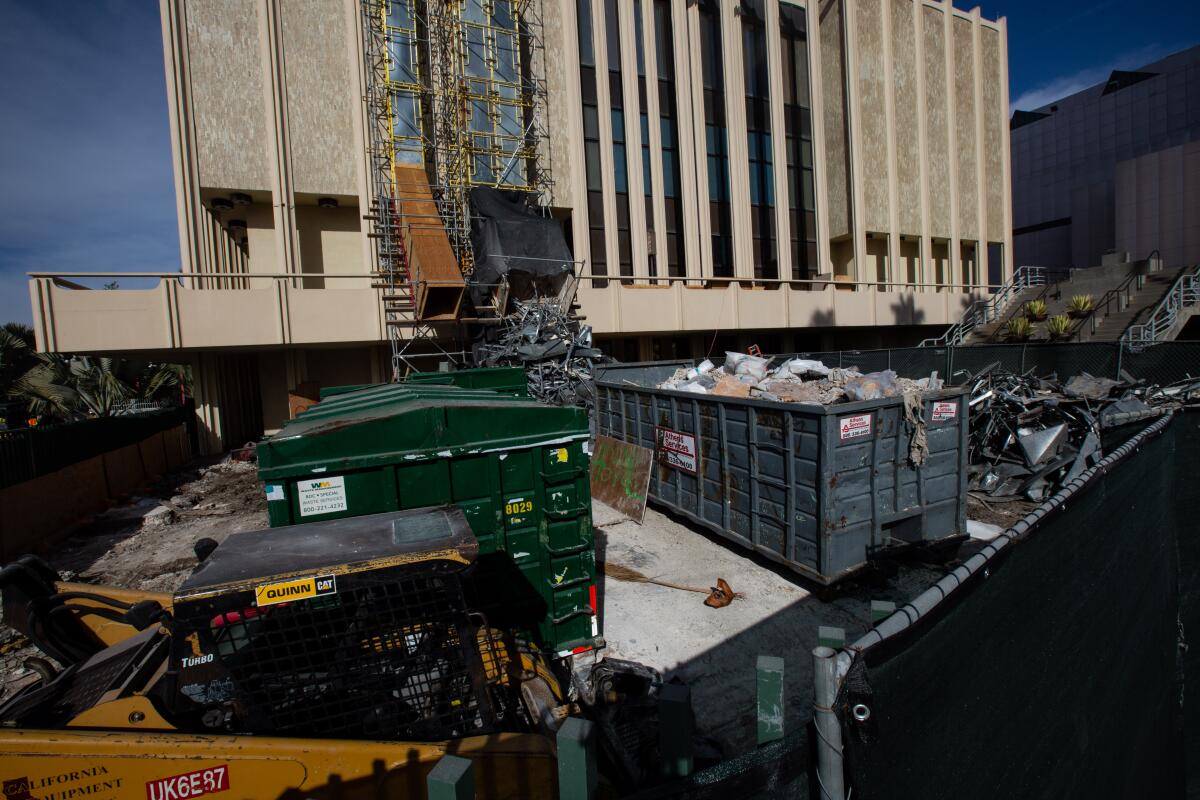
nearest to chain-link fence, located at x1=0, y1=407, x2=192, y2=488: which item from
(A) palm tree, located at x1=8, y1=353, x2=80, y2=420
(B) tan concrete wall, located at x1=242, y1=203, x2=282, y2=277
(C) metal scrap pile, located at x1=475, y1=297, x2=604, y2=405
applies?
(B) tan concrete wall, located at x1=242, y1=203, x2=282, y2=277

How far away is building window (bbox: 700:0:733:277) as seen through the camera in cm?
2131

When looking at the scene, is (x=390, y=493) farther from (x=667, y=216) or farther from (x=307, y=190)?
(x=667, y=216)

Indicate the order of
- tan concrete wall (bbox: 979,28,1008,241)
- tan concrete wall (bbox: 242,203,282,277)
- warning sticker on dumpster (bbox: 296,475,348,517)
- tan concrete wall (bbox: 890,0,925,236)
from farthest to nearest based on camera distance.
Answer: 1. tan concrete wall (bbox: 979,28,1008,241)
2. tan concrete wall (bbox: 890,0,925,236)
3. tan concrete wall (bbox: 242,203,282,277)
4. warning sticker on dumpster (bbox: 296,475,348,517)

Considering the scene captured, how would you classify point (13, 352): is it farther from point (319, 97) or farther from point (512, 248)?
point (512, 248)

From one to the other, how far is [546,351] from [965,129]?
24.7 m

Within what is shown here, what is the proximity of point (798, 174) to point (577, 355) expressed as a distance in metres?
15.7

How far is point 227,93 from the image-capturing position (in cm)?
1462

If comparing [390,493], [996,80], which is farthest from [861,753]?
[996,80]

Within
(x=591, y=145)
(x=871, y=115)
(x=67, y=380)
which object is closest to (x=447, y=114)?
(x=591, y=145)

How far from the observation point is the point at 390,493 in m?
4.32

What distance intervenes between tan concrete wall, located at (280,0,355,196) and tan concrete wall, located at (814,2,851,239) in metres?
18.1

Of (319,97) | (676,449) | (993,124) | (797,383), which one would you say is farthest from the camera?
(993,124)

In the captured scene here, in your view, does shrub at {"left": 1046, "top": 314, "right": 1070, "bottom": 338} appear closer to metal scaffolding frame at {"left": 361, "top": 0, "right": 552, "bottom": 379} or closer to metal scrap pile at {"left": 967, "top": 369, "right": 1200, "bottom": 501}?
metal scrap pile at {"left": 967, "top": 369, "right": 1200, "bottom": 501}

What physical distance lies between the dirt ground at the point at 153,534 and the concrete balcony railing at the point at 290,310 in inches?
134
